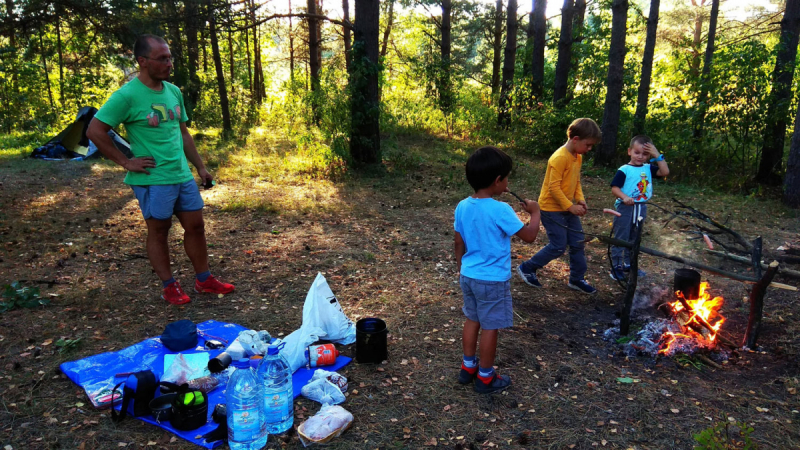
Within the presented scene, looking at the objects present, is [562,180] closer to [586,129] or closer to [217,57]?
[586,129]

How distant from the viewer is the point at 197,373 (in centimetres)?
323

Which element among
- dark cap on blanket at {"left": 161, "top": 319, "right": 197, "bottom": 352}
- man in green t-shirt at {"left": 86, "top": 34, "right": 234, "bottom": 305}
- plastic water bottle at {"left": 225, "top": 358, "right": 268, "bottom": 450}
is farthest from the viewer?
man in green t-shirt at {"left": 86, "top": 34, "right": 234, "bottom": 305}

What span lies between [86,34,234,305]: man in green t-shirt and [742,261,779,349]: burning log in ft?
14.9

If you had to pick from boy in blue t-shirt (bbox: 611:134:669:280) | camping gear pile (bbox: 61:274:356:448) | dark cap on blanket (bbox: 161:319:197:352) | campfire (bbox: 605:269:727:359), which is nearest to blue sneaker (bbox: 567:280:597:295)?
boy in blue t-shirt (bbox: 611:134:669:280)

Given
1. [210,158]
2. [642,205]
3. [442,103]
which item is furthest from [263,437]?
[442,103]

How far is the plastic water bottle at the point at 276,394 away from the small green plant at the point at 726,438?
6.97ft

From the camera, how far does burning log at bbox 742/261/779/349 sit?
341 centimetres

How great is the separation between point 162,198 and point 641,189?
457 centimetres

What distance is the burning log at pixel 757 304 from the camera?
341 cm

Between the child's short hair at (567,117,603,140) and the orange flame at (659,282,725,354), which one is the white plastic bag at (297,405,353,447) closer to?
the orange flame at (659,282,725,354)

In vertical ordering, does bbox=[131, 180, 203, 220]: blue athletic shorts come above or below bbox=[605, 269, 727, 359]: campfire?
above

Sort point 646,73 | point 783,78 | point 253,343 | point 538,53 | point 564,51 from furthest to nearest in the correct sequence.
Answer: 1. point 538,53
2. point 564,51
3. point 646,73
4. point 783,78
5. point 253,343

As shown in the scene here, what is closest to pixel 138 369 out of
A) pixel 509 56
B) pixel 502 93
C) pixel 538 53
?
pixel 502 93

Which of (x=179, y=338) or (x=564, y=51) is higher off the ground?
(x=564, y=51)
